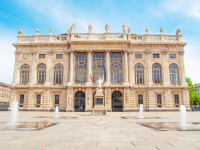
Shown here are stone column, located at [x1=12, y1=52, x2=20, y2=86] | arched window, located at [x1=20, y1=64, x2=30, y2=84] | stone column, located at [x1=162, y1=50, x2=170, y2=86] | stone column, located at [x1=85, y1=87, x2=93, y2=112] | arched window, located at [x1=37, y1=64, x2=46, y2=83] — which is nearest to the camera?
stone column, located at [x1=85, y1=87, x2=93, y2=112]

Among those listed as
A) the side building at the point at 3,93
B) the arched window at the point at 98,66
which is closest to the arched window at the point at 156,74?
the arched window at the point at 98,66

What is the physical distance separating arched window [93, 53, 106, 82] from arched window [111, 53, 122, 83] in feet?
7.36

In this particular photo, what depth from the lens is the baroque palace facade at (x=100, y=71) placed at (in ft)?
113

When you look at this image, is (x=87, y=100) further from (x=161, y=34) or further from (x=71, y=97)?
(x=161, y=34)

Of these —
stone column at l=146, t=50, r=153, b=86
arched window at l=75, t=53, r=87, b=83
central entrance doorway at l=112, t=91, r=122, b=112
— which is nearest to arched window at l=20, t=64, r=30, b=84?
arched window at l=75, t=53, r=87, b=83

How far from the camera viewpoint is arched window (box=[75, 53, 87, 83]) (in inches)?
1406

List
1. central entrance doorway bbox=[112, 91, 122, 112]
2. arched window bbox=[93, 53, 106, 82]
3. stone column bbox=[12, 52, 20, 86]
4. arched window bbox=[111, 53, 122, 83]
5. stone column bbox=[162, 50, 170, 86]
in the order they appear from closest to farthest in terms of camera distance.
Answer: central entrance doorway bbox=[112, 91, 122, 112], stone column bbox=[162, 50, 170, 86], arched window bbox=[111, 53, 122, 83], arched window bbox=[93, 53, 106, 82], stone column bbox=[12, 52, 20, 86]

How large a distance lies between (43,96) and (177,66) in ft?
100

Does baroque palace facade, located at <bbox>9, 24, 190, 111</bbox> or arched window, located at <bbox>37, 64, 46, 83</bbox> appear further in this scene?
arched window, located at <bbox>37, 64, 46, 83</bbox>

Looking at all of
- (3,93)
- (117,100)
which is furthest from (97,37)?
(3,93)

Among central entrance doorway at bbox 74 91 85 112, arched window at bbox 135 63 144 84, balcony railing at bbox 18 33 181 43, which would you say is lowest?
central entrance doorway at bbox 74 91 85 112

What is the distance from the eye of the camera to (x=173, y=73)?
36.0 meters

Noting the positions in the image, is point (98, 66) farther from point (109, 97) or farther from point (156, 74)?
point (156, 74)

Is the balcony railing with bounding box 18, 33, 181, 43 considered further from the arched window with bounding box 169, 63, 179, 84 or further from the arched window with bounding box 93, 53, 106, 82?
the arched window with bounding box 169, 63, 179, 84
